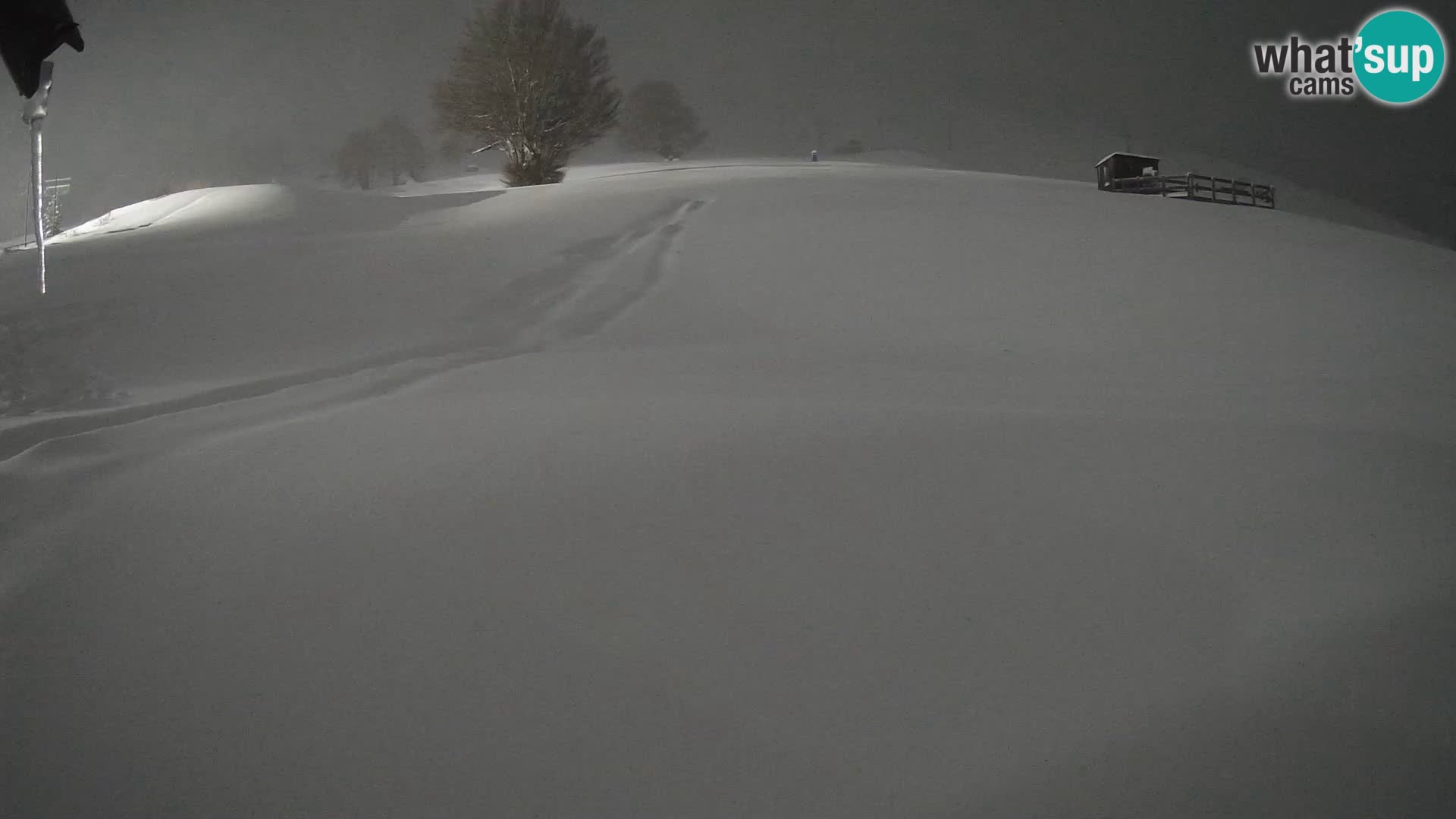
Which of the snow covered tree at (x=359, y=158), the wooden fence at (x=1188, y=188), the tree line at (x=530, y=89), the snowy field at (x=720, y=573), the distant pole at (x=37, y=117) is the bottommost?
the snowy field at (x=720, y=573)

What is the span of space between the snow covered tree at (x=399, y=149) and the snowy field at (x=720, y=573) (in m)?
46.2

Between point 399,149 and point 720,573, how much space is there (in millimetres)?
53253

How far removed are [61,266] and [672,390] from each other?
9.59m

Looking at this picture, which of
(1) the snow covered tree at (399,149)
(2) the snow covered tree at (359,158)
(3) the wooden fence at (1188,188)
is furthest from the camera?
(1) the snow covered tree at (399,149)

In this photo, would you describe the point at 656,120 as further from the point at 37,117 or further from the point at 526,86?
the point at 37,117

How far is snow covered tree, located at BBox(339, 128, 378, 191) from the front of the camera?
155 ft

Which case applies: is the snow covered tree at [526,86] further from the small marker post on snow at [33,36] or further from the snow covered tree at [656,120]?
the small marker post on snow at [33,36]

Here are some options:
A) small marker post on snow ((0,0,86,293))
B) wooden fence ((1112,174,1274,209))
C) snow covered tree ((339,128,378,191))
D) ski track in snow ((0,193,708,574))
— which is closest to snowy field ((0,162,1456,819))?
ski track in snow ((0,193,708,574))

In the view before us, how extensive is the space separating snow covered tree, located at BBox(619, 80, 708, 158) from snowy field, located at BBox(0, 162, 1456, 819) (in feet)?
129

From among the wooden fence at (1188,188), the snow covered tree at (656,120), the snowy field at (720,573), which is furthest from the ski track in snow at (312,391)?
the snow covered tree at (656,120)

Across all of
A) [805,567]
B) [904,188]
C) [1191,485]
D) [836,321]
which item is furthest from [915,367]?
[904,188]

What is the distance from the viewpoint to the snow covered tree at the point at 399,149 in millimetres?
48875

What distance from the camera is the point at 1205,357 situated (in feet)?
23.9

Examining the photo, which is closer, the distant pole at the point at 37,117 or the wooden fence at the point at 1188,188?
the distant pole at the point at 37,117
